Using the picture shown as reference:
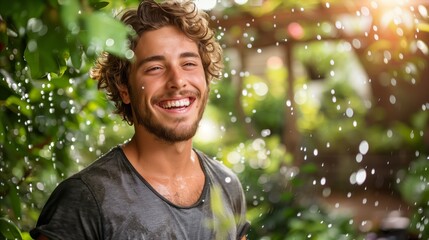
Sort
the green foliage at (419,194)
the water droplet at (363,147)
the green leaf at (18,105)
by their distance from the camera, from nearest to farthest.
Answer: the green leaf at (18,105) < the green foliage at (419,194) < the water droplet at (363,147)

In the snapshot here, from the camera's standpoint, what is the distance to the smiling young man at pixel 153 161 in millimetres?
1591

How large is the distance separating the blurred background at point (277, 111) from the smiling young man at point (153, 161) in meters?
0.11

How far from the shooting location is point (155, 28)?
165cm

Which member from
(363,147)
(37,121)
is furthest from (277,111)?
(37,121)

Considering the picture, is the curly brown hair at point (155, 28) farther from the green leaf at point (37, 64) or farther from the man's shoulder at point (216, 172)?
the green leaf at point (37, 64)

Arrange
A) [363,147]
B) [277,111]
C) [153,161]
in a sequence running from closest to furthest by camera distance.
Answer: [153,161] → [363,147] → [277,111]

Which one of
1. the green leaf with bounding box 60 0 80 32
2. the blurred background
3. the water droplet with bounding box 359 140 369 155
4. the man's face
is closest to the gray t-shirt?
the man's face

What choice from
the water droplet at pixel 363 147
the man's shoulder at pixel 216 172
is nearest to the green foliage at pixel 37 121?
the man's shoulder at pixel 216 172

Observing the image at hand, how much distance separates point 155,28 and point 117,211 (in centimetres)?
35

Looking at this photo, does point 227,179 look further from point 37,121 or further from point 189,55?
point 37,121

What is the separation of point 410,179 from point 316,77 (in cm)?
372

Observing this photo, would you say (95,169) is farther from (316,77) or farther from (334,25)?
(316,77)

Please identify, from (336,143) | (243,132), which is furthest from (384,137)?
(336,143)

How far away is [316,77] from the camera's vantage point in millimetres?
6242
